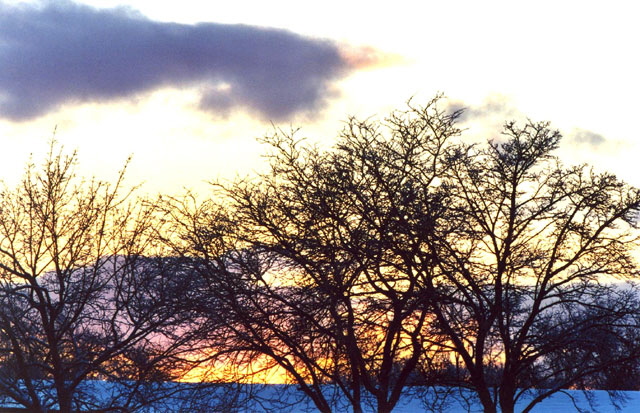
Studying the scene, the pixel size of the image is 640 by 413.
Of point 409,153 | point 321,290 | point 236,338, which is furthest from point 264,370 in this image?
point 409,153

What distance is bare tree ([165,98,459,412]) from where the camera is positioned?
1708cm

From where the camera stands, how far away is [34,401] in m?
19.2

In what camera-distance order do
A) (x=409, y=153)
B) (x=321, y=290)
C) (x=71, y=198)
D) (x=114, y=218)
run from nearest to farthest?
(x=321, y=290) → (x=409, y=153) → (x=71, y=198) → (x=114, y=218)

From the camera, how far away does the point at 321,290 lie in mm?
17031

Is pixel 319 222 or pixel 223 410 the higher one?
pixel 319 222

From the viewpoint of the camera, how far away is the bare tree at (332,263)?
Result: 1708cm

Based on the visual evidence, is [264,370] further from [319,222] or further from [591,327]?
[591,327]

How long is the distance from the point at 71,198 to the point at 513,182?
11.2m

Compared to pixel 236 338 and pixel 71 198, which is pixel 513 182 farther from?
pixel 71 198

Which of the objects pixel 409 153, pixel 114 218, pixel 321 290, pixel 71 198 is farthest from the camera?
pixel 114 218

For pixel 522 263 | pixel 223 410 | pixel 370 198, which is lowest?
pixel 223 410

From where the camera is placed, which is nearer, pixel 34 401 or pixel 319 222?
pixel 319 222

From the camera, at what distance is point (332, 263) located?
1680 cm

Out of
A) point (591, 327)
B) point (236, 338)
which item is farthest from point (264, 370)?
point (591, 327)
